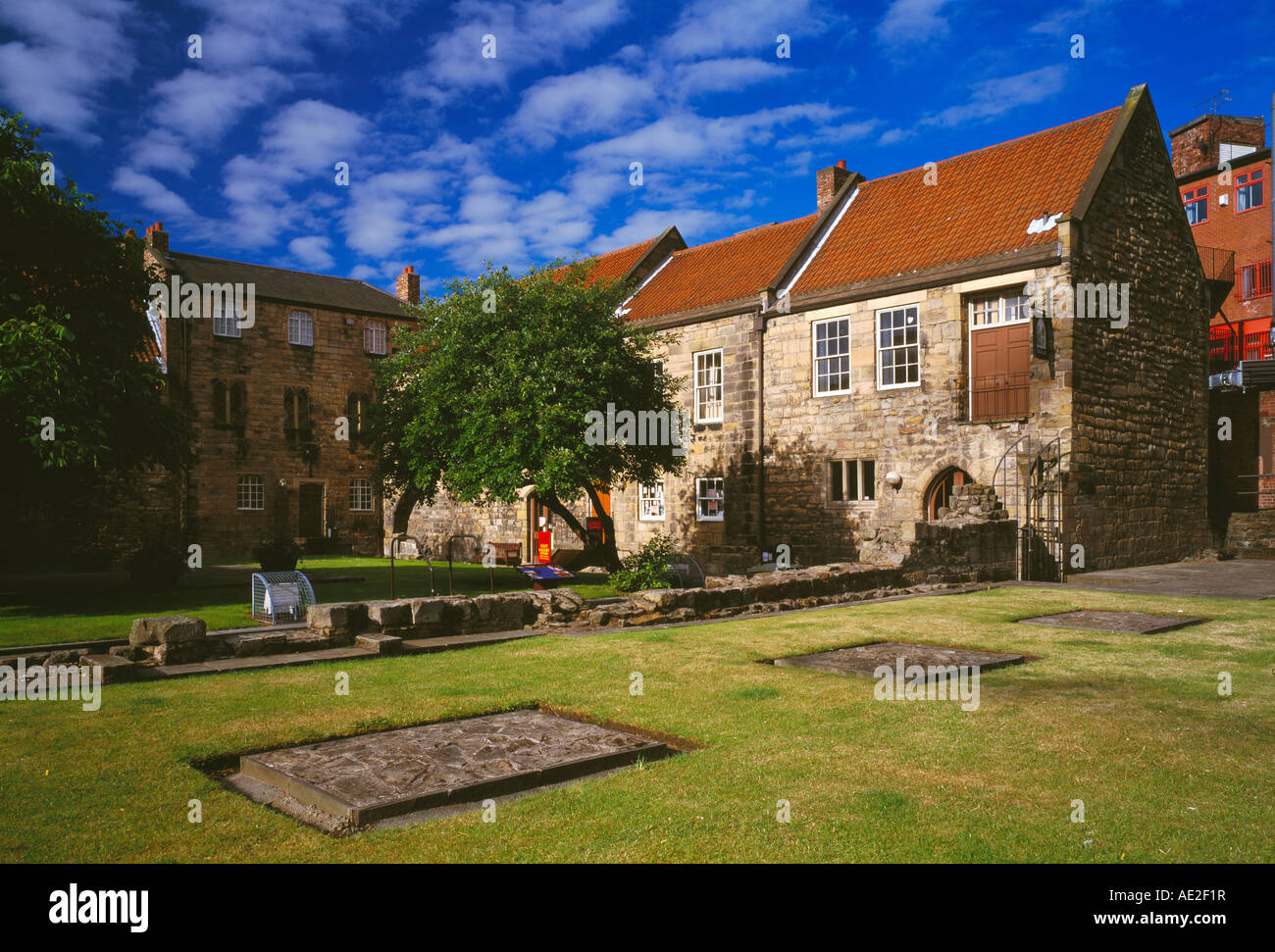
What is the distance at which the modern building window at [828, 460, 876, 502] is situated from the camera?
22000 millimetres

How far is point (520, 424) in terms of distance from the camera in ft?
57.2

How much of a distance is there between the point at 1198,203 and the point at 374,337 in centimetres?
4332

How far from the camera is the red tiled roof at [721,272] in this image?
2581 centimetres

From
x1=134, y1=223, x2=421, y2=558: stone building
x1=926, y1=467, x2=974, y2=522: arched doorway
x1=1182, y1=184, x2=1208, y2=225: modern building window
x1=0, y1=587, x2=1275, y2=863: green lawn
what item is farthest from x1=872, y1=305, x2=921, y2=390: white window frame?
x1=1182, y1=184, x2=1208, y2=225: modern building window

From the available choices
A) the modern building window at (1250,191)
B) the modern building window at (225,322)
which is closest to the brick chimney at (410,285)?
the modern building window at (225,322)

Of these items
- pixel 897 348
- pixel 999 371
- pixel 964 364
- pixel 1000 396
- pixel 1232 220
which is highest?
pixel 1232 220

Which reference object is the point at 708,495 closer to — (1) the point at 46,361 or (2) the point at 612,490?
(2) the point at 612,490

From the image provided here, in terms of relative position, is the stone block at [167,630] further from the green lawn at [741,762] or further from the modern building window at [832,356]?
the modern building window at [832,356]

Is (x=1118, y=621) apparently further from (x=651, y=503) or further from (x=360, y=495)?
(x=360, y=495)

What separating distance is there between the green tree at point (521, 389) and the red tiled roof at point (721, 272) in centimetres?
642

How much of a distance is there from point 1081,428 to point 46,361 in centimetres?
1993

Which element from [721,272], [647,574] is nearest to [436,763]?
[647,574]

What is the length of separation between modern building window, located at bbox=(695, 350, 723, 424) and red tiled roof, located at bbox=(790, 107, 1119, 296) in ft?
10.4

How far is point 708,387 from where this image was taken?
85.0ft
